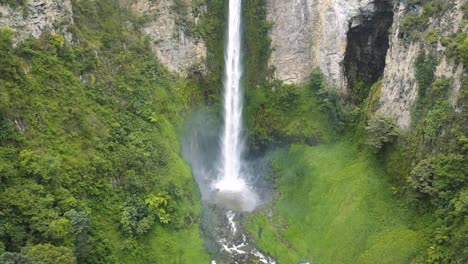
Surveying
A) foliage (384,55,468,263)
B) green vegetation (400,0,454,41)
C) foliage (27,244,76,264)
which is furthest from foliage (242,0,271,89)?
foliage (27,244,76,264)

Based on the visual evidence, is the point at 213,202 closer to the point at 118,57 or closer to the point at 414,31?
the point at 118,57

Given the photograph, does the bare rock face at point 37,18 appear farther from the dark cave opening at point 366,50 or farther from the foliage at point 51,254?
the dark cave opening at point 366,50

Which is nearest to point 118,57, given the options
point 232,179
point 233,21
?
point 233,21

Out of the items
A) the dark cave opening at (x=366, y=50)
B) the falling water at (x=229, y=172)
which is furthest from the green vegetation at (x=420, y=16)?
the falling water at (x=229, y=172)

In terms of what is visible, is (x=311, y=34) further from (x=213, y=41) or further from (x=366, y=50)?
(x=213, y=41)

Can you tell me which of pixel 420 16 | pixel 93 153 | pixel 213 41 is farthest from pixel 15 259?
pixel 420 16
